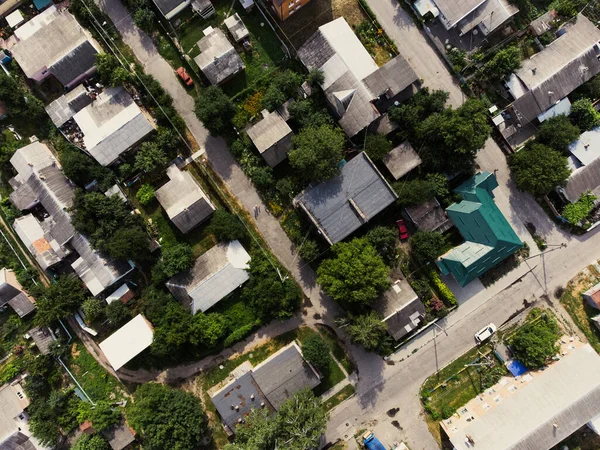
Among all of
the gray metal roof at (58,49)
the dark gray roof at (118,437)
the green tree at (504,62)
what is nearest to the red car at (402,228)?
the green tree at (504,62)

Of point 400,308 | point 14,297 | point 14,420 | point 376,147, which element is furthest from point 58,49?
point 400,308

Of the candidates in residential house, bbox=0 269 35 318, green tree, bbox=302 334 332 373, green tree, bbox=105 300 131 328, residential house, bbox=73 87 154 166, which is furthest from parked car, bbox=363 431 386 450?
residential house, bbox=73 87 154 166

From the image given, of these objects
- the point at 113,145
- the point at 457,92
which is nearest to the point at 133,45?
the point at 113,145

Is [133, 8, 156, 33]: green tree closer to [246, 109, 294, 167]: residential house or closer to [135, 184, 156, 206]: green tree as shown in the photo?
[246, 109, 294, 167]: residential house

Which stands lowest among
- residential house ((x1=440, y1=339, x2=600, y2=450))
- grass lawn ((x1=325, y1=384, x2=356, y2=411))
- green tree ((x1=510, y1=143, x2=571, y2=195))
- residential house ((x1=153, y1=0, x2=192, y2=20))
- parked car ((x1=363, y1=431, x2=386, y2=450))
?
residential house ((x1=440, y1=339, x2=600, y2=450))

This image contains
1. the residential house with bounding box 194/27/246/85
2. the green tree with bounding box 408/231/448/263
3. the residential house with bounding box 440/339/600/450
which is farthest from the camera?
the residential house with bounding box 194/27/246/85

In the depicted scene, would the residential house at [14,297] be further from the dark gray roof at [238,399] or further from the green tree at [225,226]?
the dark gray roof at [238,399]
